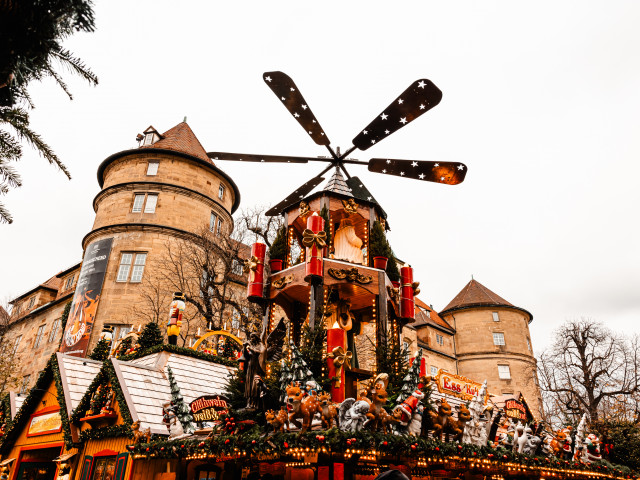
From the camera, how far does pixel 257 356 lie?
9.53 meters

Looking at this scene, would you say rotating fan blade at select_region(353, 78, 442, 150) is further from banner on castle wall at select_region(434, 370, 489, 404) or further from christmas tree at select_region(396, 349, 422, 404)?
banner on castle wall at select_region(434, 370, 489, 404)

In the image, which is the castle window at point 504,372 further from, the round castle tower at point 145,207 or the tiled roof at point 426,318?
the round castle tower at point 145,207

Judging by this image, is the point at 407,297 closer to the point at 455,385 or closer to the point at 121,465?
the point at 121,465

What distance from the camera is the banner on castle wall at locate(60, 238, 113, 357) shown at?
2325 cm

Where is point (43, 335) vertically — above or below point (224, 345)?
above

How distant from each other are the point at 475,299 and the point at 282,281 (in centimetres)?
3701

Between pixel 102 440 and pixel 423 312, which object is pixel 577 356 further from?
pixel 102 440

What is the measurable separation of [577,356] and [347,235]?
2349 cm

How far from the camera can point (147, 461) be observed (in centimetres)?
1083

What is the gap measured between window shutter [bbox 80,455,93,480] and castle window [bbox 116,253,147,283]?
45.0 ft

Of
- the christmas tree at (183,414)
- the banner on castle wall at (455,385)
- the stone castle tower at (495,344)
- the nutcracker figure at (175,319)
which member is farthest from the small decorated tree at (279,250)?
the stone castle tower at (495,344)

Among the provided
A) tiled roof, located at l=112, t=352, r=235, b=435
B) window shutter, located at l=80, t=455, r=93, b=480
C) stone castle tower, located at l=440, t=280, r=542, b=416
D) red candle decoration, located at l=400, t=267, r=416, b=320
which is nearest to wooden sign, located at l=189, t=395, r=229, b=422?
tiled roof, located at l=112, t=352, r=235, b=435

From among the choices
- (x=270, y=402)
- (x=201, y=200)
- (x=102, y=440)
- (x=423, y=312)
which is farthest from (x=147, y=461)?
(x=423, y=312)

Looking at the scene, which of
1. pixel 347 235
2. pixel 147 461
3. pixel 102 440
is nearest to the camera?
pixel 147 461
